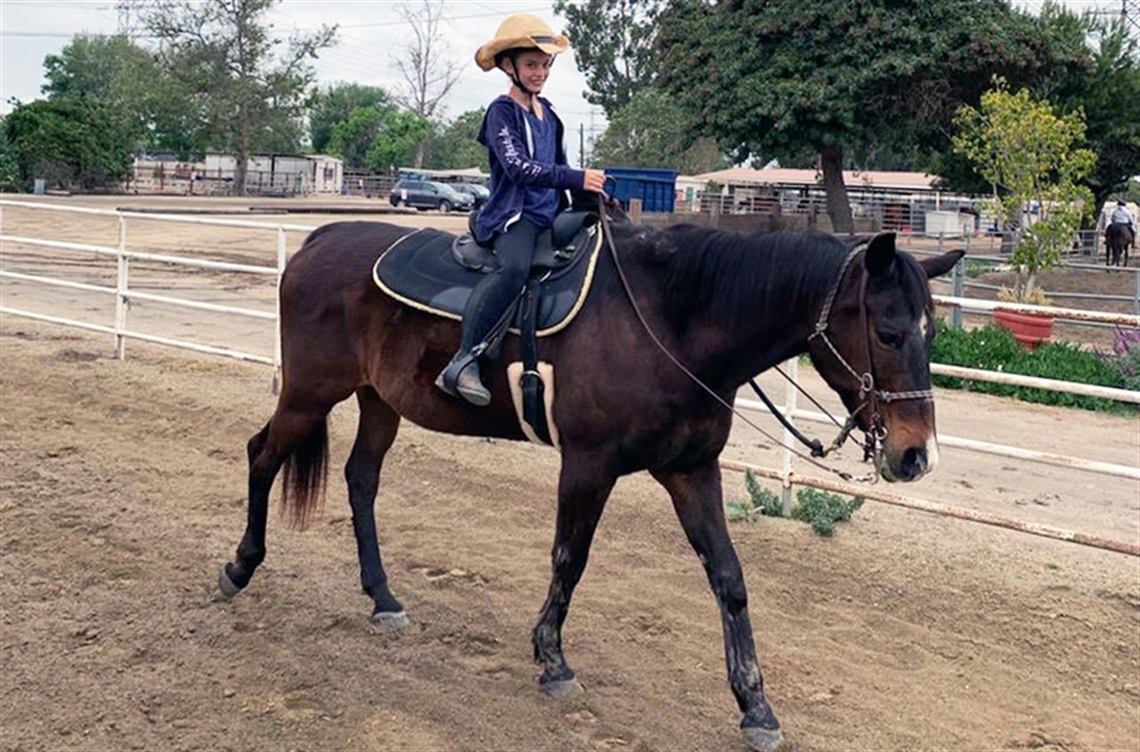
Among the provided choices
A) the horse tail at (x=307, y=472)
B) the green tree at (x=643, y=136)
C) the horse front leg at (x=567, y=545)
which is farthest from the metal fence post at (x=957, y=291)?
the green tree at (x=643, y=136)

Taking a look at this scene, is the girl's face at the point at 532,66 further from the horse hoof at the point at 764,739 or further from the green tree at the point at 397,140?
the green tree at the point at 397,140

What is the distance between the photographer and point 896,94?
2653 centimetres

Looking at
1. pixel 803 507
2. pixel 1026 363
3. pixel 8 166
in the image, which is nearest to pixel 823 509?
pixel 803 507

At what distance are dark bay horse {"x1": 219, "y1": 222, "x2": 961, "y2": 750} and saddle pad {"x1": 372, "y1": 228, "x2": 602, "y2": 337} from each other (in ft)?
0.18

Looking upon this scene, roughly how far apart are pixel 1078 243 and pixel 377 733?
89.5 feet

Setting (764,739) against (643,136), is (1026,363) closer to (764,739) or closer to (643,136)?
(764,739)

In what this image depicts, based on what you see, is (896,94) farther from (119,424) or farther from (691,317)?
(691,317)

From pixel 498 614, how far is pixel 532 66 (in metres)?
2.31

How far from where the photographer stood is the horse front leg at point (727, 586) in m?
3.79

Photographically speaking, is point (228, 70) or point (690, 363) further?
point (228, 70)

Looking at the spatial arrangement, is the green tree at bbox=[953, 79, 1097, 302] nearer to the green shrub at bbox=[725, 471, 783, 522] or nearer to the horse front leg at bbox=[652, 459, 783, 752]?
the green shrub at bbox=[725, 471, 783, 522]

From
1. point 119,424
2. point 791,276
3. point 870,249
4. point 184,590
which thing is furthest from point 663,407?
point 119,424

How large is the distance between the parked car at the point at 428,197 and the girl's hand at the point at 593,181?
42735 mm

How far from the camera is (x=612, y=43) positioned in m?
70.8
